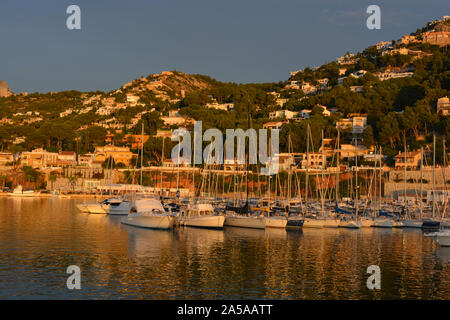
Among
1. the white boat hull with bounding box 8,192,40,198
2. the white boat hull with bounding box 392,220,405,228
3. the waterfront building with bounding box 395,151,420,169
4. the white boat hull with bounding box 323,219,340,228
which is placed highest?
the waterfront building with bounding box 395,151,420,169

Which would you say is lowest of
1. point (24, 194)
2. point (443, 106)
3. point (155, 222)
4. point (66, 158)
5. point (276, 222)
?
point (276, 222)

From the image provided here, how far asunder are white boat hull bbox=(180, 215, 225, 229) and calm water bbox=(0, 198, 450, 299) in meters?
1.00

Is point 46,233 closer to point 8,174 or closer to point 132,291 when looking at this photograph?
point 132,291

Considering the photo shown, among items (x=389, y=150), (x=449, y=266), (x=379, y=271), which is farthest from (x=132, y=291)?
(x=389, y=150)

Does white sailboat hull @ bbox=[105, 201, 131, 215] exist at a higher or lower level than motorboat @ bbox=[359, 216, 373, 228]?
higher

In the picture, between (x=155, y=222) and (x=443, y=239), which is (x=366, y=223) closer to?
(x=443, y=239)

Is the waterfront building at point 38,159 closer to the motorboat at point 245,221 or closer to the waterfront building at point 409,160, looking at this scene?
the waterfront building at point 409,160

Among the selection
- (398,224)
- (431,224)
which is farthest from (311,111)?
(431,224)

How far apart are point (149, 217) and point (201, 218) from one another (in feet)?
15.8

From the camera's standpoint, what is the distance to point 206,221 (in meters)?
47.9

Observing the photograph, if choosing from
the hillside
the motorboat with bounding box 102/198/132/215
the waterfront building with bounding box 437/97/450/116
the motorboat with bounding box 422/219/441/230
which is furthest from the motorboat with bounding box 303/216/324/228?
the waterfront building with bounding box 437/97/450/116

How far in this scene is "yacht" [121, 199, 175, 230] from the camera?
45.9 m

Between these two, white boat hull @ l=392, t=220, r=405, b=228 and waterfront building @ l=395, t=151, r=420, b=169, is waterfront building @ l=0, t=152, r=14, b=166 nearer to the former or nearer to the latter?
waterfront building @ l=395, t=151, r=420, b=169

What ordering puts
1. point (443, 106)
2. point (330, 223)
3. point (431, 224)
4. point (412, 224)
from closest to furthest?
1. point (330, 223)
2. point (431, 224)
3. point (412, 224)
4. point (443, 106)
